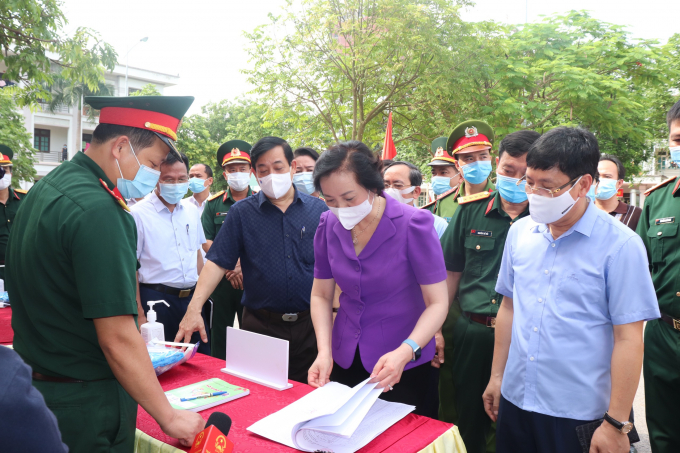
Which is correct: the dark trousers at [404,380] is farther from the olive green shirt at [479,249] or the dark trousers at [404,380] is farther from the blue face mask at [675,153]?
the blue face mask at [675,153]

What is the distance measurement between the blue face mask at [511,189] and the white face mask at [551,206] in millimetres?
812

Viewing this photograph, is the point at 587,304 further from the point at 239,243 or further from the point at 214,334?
the point at 214,334

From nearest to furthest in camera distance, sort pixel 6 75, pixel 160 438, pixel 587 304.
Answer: pixel 160 438
pixel 587 304
pixel 6 75

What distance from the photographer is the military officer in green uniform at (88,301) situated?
1395 millimetres

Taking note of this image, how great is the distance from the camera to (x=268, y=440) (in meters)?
1.58

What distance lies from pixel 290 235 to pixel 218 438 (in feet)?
5.74

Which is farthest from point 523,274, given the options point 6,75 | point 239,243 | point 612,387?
point 6,75

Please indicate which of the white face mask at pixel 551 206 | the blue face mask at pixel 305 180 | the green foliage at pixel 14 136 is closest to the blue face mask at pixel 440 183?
the blue face mask at pixel 305 180

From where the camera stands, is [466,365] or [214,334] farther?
[214,334]

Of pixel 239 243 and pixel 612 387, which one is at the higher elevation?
pixel 239 243

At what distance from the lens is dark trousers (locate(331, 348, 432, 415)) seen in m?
2.12

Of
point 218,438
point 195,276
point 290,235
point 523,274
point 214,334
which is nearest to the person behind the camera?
point 218,438

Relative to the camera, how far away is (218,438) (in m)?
1.38

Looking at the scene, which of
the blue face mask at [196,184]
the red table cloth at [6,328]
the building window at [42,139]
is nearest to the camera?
the red table cloth at [6,328]
